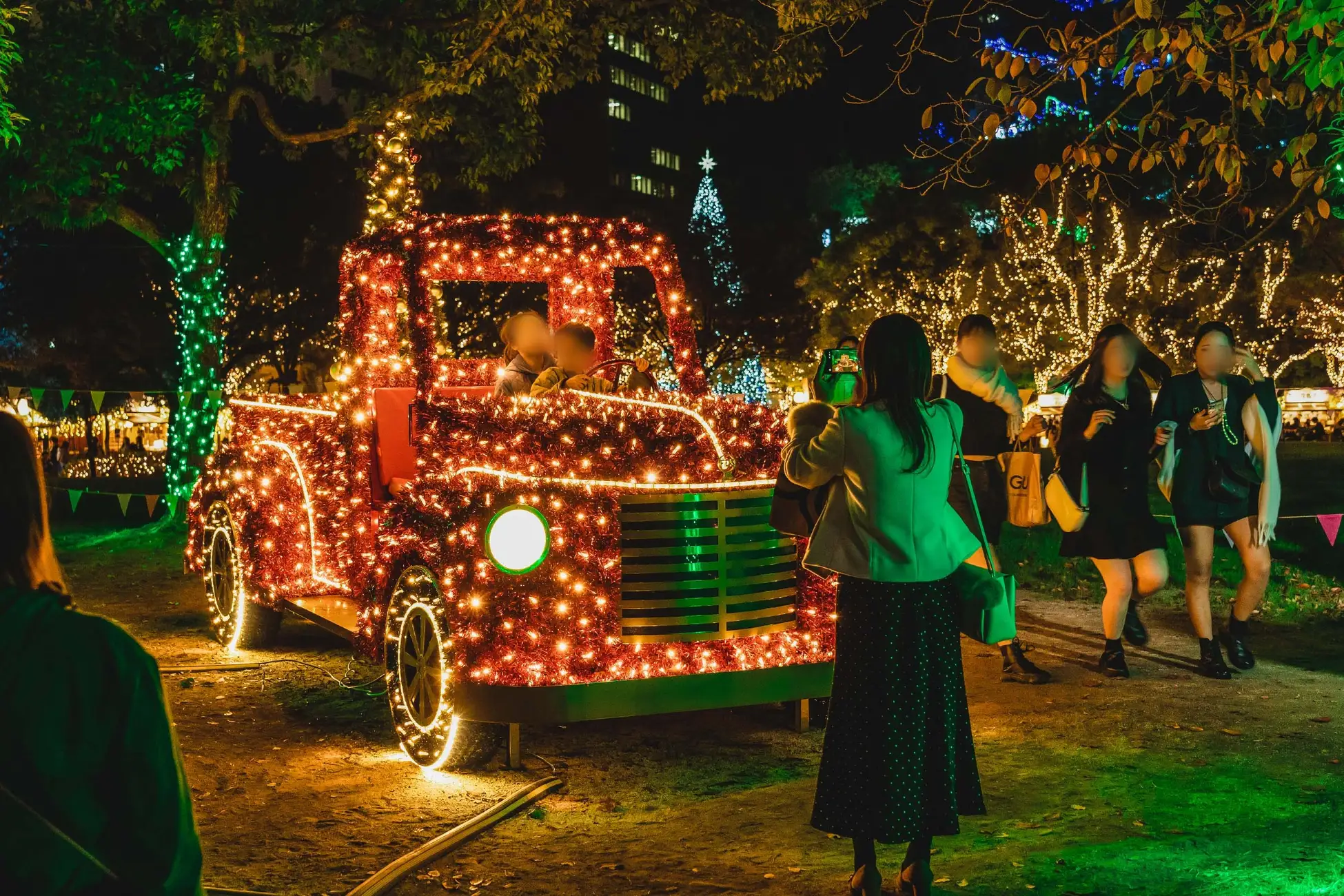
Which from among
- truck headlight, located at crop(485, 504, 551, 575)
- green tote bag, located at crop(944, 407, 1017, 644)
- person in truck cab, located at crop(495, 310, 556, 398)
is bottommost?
green tote bag, located at crop(944, 407, 1017, 644)

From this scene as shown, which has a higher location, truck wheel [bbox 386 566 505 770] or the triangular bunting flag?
the triangular bunting flag

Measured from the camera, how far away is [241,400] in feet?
30.8

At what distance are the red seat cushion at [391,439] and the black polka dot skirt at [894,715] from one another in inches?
139

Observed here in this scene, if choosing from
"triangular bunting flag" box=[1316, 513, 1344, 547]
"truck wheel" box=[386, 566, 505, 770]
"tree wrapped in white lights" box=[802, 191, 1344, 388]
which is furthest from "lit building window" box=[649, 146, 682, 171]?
"truck wheel" box=[386, 566, 505, 770]

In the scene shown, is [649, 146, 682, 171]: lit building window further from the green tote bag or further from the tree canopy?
the green tote bag

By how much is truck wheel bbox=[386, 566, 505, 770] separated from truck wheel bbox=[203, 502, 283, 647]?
2856 millimetres

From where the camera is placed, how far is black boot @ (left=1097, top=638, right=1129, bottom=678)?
8.02 meters

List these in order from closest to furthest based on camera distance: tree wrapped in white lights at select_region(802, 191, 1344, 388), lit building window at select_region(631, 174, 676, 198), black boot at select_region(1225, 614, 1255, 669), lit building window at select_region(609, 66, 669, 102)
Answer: black boot at select_region(1225, 614, 1255, 669) → tree wrapped in white lights at select_region(802, 191, 1344, 388) → lit building window at select_region(609, 66, 669, 102) → lit building window at select_region(631, 174, 676, 198)

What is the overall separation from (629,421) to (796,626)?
1.22 meters

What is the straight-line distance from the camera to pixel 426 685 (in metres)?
6.26

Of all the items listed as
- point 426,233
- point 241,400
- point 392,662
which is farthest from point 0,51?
point 392,662

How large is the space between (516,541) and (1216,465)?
14.4 ft

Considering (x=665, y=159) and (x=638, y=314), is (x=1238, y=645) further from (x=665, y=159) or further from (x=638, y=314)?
(x=665, y=159)

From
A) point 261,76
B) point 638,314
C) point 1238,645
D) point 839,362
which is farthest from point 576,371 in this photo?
point 638,314
